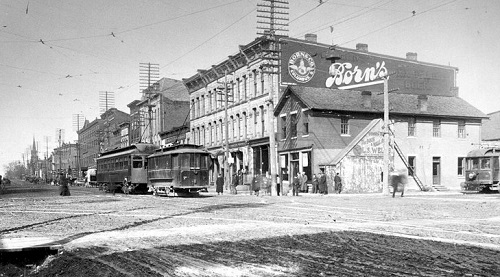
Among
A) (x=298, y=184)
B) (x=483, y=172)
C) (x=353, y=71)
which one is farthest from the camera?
(x=353, y=71)

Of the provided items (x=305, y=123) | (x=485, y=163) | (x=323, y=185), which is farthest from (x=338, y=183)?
(x=485, y=163)

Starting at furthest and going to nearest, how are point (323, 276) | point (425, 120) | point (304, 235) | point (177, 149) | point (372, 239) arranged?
point (425, 120) < point (177, 149) < point (304, 235) < point (372, 239) < point (323, 276)

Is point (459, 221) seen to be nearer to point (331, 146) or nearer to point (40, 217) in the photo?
point (40, 217)

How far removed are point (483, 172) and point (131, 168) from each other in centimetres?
2414

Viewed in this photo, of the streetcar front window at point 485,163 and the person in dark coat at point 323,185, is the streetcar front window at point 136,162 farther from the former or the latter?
the streetcar front window at point 485,163

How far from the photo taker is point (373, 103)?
41.5 meters

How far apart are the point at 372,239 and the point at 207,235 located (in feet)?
11.1

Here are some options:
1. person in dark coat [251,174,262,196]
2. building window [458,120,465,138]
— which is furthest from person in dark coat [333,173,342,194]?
building window [458,120,465,138]

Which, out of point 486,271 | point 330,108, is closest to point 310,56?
point 330,108

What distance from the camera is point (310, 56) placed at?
1727 inches

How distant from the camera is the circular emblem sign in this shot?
4294 centimetres

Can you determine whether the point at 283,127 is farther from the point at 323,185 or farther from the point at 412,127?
the point at 412,127

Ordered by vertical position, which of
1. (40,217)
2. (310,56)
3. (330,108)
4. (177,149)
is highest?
(310,56)

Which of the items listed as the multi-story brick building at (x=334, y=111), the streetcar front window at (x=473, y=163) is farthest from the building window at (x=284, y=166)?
the streetcar front window at (x=473, y=163)
